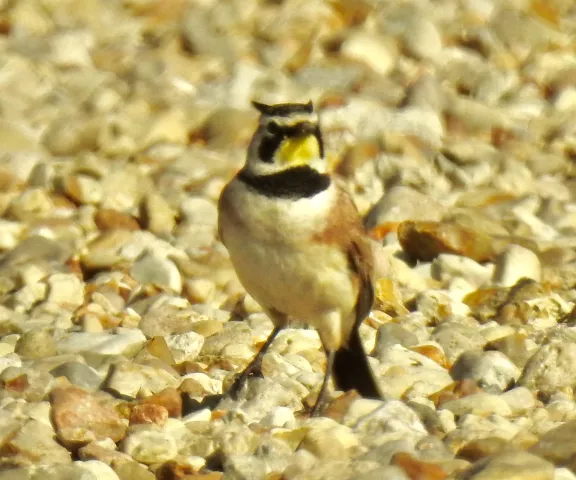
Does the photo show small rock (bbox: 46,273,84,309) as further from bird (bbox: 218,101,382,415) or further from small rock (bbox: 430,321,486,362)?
small rock (bbox: 430,321,486,362)

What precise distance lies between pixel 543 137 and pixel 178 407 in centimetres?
571

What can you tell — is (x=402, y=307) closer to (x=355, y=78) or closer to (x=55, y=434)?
(x=55, y=434)

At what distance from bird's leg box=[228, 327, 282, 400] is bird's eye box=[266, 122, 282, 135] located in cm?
102

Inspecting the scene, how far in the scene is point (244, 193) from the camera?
6355mm

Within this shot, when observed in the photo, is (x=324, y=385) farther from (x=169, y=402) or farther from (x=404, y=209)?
(x=404, y=209)

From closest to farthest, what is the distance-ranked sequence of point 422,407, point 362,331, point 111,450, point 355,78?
point 111,450, point 422,407, point 362,331, point 355,78

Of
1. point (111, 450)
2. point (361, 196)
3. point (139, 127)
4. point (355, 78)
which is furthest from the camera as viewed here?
point (355, 78)

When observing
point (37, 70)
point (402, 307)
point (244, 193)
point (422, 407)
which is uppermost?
point (244, 193)

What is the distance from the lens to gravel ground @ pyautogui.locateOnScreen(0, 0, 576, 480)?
18.8 feet

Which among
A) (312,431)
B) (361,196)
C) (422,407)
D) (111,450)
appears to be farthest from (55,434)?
(361,196)

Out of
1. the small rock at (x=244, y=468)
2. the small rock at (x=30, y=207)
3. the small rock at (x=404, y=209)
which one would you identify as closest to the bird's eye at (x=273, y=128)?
the small rock at (x=244, y=468)

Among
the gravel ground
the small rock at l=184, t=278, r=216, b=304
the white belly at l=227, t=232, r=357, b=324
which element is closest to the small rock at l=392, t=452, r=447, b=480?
the gravel ground

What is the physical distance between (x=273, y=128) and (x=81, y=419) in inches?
56.6

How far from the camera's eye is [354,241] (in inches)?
259
